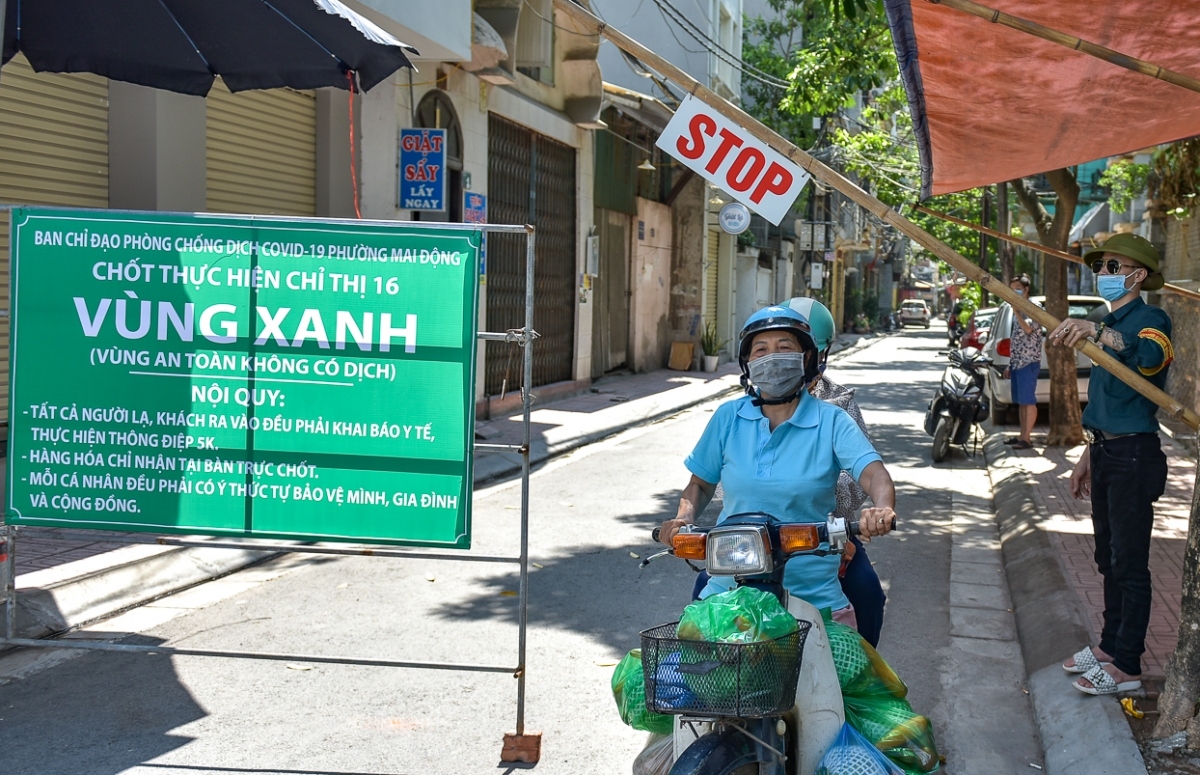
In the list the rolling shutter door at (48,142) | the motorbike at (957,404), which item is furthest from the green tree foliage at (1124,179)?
the rolling shutter door at (48,142)

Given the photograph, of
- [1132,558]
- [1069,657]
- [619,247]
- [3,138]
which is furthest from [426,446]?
[619,247]

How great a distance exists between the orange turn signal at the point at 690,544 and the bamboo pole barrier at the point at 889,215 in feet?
5.14

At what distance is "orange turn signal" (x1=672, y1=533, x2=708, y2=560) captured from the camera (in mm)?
3092

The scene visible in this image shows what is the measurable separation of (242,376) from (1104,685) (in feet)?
12.2

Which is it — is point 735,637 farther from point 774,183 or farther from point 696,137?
point 696,137

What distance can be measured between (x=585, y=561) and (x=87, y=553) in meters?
3.10

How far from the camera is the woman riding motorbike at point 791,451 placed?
3.48 m

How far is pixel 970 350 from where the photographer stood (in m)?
13.7

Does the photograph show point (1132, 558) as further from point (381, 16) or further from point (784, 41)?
point (784, 41)

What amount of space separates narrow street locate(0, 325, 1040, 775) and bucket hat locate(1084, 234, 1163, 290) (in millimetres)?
1949

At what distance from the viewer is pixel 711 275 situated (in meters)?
29.9

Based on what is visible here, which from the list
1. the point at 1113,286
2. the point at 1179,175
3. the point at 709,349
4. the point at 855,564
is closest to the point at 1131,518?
the point at 1113,286

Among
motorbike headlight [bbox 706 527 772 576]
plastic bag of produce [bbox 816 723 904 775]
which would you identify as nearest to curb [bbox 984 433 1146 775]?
plastic bag of produce [bbox 816 723 904 775]

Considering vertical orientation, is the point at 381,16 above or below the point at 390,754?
above
